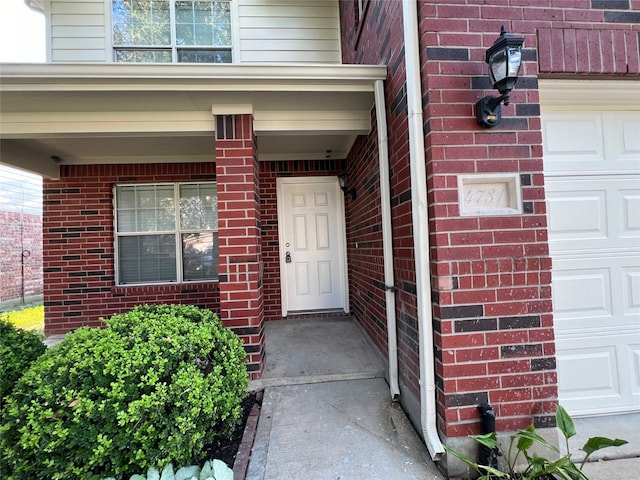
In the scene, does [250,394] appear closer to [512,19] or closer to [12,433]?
[12,433]

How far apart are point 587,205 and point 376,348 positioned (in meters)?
2.06

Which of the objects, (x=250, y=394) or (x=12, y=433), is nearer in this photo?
(x=12, y=433)

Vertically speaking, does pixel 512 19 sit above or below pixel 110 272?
above

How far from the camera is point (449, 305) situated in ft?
5.41

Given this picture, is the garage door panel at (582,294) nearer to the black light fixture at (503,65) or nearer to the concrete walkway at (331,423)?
the black light fixture at (503,65)

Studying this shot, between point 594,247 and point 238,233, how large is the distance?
8.69ft

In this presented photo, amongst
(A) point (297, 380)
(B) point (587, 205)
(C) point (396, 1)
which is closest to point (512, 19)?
(C) point (396, 1)

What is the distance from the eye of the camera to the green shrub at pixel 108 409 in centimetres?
144

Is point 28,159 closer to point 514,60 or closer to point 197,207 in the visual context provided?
point 197,207

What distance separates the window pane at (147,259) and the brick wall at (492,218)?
3.74m

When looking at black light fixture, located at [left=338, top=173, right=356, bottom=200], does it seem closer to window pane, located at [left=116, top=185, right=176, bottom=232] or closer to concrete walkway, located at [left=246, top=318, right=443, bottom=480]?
concrete walkway, located at [left=246, top=318, right=443, bottom=480]

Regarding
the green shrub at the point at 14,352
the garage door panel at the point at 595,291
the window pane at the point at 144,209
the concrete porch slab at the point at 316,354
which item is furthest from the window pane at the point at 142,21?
the garage door panel at the point at 595,291

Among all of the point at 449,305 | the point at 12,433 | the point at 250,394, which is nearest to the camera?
the point at 12,433

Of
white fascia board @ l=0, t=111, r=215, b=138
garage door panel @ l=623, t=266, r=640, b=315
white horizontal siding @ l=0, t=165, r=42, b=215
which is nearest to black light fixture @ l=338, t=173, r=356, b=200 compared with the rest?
white fascia board @ l=0, t=111, r=215, b=138
